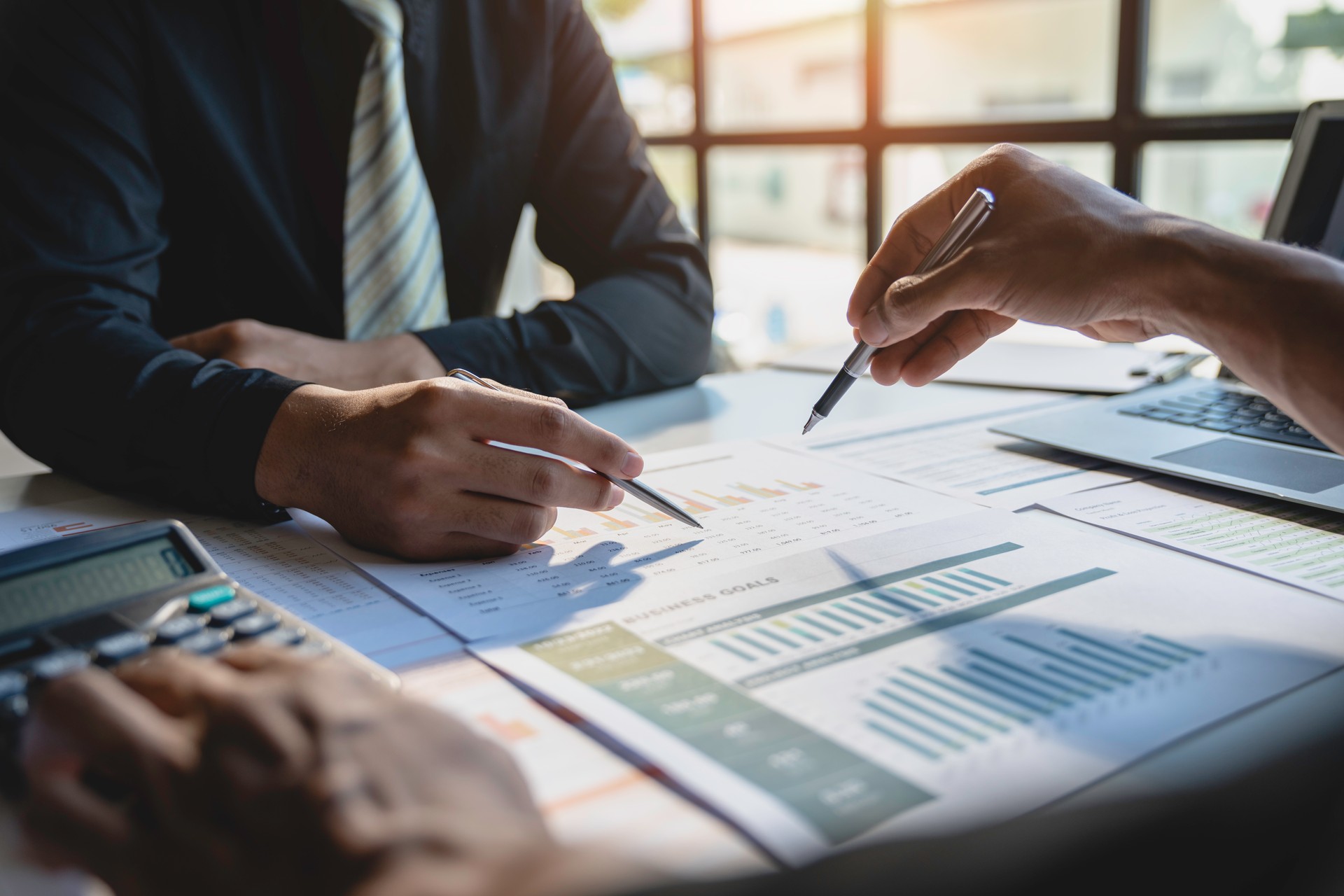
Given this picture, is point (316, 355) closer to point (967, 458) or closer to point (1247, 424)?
point (967, 458)

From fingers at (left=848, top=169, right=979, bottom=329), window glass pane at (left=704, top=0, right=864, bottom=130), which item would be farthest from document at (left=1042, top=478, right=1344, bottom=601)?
window glass pane at (left=704, top=0, right=864, bottom=130)

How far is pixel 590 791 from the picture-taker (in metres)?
0.37

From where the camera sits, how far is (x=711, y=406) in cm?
103

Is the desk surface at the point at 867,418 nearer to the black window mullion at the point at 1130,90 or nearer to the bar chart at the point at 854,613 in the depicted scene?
the bar chart at the point at 854,613

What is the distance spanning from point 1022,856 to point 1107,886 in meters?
0.05

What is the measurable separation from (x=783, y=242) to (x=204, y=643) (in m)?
2.10

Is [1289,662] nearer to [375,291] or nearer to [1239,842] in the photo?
[1239,842]

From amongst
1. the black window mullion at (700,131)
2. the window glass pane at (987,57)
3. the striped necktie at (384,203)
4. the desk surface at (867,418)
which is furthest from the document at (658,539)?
the black window mullion at (700,131)

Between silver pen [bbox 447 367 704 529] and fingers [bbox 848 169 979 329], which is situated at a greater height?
fingers [bbox 848 169 979 329]

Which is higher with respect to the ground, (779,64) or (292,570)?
(779,64)

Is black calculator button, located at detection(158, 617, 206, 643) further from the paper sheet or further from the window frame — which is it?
the window frame

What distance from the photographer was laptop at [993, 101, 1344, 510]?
703 mm

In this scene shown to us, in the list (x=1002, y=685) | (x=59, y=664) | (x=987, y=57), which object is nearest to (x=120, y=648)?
(x=59, y=664)

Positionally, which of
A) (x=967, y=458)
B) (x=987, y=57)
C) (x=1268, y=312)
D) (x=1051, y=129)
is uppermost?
(x=987, y=57)
